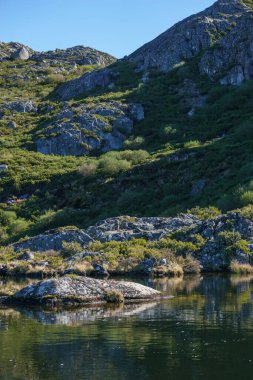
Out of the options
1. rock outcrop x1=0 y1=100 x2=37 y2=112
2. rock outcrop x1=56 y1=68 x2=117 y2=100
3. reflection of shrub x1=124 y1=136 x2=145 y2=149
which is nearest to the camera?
reflection of shrub x1=124 y1=136 x2=145 y2=149

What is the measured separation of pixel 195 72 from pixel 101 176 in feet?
→ 141

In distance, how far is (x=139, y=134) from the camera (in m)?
107

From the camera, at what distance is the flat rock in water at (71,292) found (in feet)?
94.8

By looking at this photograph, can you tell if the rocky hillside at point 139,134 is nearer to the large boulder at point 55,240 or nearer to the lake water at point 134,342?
the large boulder at point 55,240

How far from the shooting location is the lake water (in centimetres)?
1686

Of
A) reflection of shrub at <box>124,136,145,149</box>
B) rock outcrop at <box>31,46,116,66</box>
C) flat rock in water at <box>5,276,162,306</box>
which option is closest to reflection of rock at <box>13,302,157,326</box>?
flat rock in water at <box>5,276,162,306</box>

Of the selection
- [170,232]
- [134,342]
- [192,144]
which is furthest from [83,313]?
[192,144]

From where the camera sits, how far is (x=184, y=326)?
23500 mm

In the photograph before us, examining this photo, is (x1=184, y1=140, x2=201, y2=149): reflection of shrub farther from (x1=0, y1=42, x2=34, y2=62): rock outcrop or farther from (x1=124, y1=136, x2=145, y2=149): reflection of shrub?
(x1=0, y1=42, x2=34, y2=62): rock outcrop

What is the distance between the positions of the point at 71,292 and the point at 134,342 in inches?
351

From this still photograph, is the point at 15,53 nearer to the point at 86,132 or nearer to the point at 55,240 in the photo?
the point at 86,132

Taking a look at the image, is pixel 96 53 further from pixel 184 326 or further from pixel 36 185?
pixel 184 326

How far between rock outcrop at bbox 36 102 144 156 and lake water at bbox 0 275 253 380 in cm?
7537

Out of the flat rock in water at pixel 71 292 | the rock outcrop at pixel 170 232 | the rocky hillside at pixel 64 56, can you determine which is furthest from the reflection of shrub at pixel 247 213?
the rocky hillside at pixel 64 56
